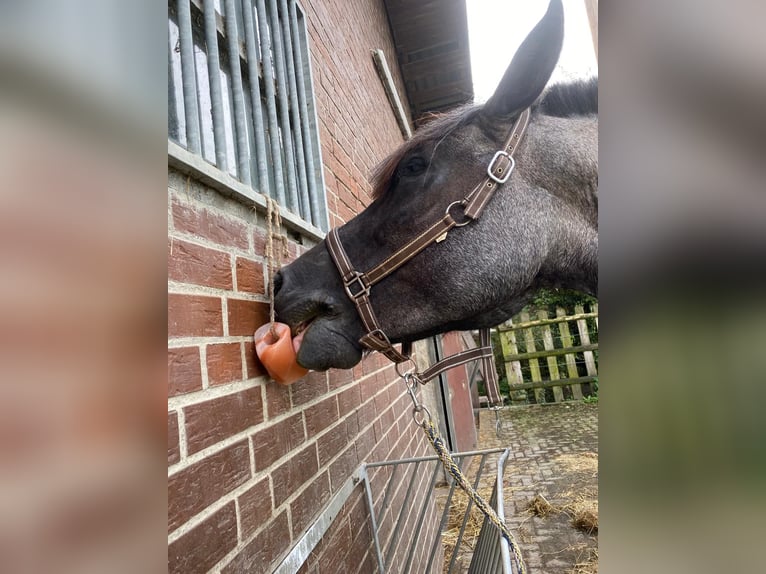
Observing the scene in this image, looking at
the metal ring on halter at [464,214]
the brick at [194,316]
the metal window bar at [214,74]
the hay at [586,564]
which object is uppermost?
the metal window bar at [214,74]

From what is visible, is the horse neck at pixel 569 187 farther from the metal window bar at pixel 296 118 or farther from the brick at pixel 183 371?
the brick at pixel 183 371

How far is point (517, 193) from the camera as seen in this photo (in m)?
1.53

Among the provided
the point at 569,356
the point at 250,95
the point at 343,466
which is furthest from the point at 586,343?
the point at 250,95

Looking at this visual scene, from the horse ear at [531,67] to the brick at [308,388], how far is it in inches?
44.3

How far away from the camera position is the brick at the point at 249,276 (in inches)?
47.7

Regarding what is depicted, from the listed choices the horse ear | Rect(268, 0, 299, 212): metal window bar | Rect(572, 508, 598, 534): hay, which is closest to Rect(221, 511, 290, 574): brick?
Rect(268, 0, 299, 212): metal window bar

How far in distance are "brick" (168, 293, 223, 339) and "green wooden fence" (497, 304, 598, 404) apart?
888cm

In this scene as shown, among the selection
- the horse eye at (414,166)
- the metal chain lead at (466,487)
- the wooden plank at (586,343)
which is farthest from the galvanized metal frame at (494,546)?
the wooden plank at (586,343)

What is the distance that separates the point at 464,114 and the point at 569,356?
8741 millimetres

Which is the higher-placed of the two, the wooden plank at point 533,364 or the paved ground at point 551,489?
the wooden plank at point 533,364
